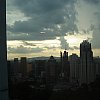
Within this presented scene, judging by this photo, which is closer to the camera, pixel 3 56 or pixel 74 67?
pixel 3 56

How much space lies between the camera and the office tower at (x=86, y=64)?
295cm

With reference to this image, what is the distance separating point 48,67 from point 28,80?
0.35 metres

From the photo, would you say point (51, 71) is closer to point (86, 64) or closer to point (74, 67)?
point (74, 67)

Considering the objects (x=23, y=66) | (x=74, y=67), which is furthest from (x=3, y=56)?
(x=74, y=67)

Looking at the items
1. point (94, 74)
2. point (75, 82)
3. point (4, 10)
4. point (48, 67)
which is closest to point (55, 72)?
point (48, 67)

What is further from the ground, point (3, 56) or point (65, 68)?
point (3, 56)

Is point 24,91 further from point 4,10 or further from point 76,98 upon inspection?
point 4,10

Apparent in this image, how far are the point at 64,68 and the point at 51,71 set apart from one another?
177 mm

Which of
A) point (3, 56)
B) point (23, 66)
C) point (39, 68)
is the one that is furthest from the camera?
point (39, 68)

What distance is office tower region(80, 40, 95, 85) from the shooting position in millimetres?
2947

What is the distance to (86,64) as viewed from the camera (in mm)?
2994

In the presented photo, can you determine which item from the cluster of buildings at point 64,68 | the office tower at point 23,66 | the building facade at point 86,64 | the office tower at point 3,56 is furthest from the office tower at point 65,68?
the office tower at point 3,56

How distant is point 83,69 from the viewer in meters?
2.98

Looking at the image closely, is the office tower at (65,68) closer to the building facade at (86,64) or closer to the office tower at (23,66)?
the building facade at (86,64)
